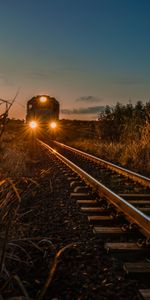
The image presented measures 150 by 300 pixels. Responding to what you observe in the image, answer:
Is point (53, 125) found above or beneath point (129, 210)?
above

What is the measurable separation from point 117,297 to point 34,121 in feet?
96.5

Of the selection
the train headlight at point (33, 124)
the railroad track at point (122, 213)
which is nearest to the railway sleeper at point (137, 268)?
the railroad track at point (122, 213)

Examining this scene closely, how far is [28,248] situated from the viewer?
421 cm

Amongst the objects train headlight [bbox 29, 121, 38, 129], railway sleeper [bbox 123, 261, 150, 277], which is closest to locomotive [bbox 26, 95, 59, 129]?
train headlight [bbox 29, 121, 38, 129]

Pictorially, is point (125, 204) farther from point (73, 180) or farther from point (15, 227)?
point (73, 180)

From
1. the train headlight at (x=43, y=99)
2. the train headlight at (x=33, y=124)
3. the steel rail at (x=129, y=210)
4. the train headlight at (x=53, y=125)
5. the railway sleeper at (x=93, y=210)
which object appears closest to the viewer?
the steel rail at (x=129, y=210)

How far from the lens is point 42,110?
31.6m

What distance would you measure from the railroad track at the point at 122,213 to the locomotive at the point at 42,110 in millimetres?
21599

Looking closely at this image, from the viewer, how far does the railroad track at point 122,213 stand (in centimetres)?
388

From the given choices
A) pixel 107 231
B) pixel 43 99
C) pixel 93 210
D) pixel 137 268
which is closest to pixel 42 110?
pixel 43 99

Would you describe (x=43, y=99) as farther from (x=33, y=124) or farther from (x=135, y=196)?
(x=135, y=196)

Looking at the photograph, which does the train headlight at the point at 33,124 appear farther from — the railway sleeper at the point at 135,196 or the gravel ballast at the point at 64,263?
the gravel ballast at the point at 64,263

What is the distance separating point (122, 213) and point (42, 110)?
2660 cm

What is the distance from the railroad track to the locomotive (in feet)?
70.9
